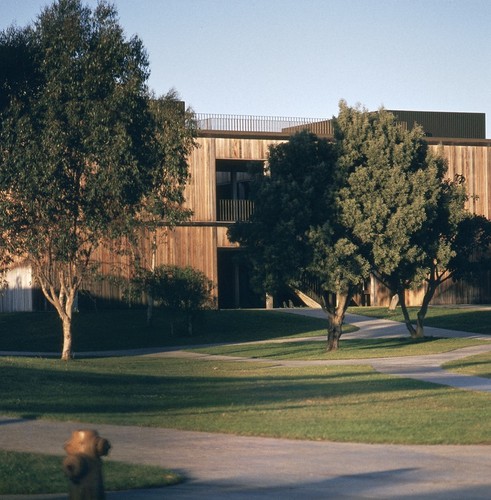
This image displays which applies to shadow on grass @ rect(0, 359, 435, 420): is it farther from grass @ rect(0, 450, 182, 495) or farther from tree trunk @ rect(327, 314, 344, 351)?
tree trunk @ rect(327, 314, 344, 351)

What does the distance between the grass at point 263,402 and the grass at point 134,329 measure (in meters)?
16.0

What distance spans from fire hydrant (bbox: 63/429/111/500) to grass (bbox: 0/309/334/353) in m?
35.5

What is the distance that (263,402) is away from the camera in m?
18.1

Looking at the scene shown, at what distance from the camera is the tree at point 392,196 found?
111 ft

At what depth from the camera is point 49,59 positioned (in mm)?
30562

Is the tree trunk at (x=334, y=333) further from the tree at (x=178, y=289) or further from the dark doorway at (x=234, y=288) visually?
the dark doorway at (x=234, y=288)

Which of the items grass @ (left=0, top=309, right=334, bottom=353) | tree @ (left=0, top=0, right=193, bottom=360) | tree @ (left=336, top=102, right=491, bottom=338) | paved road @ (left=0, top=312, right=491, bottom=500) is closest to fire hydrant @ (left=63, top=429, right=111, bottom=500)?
paved road @ (left=0, top=312, right=491, bottom=500)

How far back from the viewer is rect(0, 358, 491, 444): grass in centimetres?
1413

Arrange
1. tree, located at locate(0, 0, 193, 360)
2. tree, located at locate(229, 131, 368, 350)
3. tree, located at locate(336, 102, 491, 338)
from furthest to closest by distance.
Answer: tree, located at locate(336, 102, 491, 338), tree, located at locate(229, 131, 368, 350), tree, located at locate(0, 0, 193, 360)

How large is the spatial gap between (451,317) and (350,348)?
39.8 feet

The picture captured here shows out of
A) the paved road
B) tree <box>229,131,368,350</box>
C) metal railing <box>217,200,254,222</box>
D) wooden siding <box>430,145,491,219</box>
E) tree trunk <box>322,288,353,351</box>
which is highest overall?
wooden siding <box>430,145,491,219</box>

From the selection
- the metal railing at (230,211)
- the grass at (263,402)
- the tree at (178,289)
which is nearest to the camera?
the grass at (263,402)

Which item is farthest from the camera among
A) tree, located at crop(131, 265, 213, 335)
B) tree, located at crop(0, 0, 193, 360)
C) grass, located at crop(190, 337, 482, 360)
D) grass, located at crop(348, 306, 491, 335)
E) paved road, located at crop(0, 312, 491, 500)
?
grass, located at crop(348, 306, 491, 335)

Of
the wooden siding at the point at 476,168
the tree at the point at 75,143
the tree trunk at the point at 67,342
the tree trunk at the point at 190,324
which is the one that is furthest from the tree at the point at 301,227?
the wooden siding at the point at 476,168
